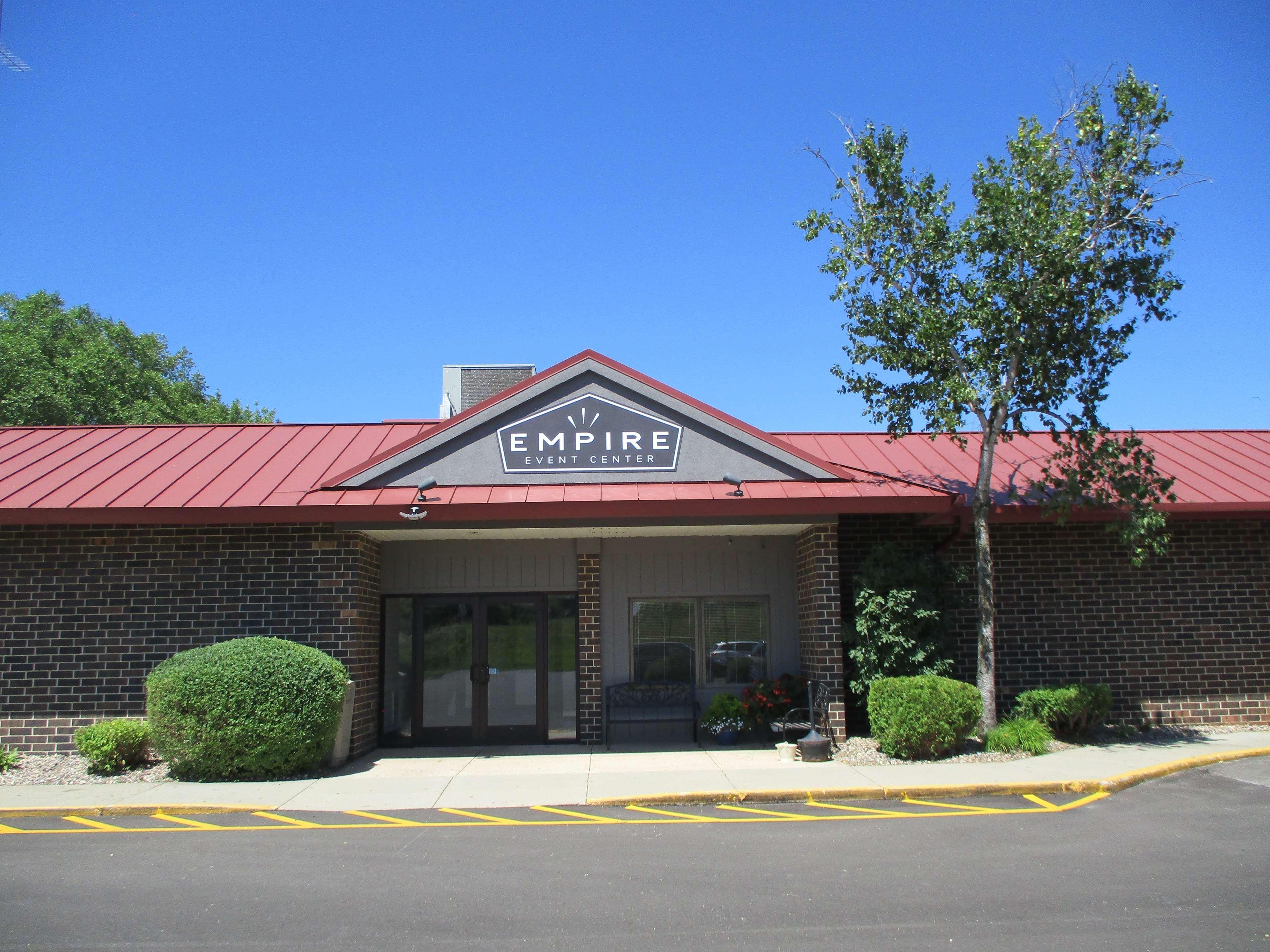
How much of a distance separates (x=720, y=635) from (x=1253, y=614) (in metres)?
7.76

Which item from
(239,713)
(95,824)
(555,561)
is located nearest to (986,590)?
(555,561)

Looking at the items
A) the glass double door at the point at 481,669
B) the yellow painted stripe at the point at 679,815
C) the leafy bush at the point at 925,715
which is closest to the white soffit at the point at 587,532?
the glass double door at the point at 481,669

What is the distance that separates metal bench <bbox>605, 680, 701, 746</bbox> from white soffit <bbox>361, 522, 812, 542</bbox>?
2.27m

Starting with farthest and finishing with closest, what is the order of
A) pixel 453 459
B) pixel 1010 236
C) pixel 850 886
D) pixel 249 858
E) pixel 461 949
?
pixel 453 459, pixel 1010 236, pixel 249 858, pixel 850 886, pixel 461 949

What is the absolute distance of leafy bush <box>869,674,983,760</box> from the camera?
446 inches

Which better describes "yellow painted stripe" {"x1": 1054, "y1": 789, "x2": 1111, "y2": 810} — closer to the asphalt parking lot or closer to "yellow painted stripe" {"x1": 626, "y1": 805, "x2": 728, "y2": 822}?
the asphalt parking lot

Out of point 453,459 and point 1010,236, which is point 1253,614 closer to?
point 1010,236

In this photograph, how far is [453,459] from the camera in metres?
12.8

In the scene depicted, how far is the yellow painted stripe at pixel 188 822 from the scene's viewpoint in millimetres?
8859

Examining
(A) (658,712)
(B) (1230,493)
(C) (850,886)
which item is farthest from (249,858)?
(B) (1230,493)

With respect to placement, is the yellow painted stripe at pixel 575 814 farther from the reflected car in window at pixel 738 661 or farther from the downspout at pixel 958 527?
the downspout at pixel 958 527

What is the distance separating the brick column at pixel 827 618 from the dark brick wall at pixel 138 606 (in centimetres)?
609

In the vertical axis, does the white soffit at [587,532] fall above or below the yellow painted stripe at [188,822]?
above

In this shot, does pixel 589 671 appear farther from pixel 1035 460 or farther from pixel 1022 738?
pixel 1035 460
